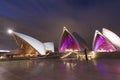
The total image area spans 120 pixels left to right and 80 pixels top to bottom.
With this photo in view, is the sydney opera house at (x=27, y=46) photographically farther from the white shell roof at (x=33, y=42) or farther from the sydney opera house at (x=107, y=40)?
Result: the sydney opera house at (x=107, y=40)

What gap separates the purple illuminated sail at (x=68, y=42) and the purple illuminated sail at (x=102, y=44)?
16.7 feet

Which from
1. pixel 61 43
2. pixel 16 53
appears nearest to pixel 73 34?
pixel 61 43

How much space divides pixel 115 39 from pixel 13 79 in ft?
98.3

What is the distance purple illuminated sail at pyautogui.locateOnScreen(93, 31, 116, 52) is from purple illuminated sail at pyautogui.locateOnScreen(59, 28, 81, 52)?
510cm

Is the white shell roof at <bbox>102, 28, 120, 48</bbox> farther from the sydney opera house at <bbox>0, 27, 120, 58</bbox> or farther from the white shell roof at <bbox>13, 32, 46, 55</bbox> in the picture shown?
the white shell roof at <bbox>13, 32, 46, 55</bbox>

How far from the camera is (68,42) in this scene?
44219 millimetres

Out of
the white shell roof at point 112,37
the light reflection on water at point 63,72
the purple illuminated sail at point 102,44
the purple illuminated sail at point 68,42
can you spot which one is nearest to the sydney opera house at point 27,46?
the purple illuminated sail at point 68,42

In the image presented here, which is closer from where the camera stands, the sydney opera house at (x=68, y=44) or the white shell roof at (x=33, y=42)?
the sydney opera house at (x=68, y=44)

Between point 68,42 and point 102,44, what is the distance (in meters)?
9.82

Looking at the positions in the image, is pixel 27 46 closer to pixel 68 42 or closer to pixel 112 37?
pixel 68 42

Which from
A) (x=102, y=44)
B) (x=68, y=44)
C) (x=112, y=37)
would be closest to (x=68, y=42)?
(x=68, y=44)

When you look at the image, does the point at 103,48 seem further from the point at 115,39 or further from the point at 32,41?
the point at 32,41

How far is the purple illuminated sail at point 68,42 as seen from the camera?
39.9m

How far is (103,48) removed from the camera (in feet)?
133
